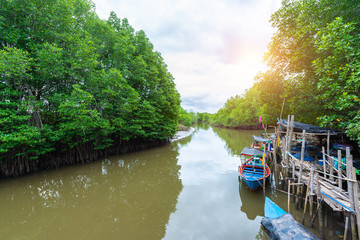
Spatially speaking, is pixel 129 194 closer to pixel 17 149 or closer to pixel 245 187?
pixel 245 187

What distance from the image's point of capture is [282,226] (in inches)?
164

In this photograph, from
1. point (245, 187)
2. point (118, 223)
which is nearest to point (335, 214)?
point (245, 187)

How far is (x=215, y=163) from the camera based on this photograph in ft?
41.2

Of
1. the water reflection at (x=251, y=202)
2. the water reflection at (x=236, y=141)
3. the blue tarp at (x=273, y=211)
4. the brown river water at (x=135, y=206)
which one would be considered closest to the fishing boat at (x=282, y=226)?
the blue tarp at (x=273, y=211)

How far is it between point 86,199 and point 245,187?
896 centimetres

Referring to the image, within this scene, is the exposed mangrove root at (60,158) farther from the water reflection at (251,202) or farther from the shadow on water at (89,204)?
the water reflection at (251,202)

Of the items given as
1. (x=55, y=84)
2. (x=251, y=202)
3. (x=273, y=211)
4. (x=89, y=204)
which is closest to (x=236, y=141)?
(x=251, y=202)

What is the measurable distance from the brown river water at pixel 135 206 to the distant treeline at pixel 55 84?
268 cm

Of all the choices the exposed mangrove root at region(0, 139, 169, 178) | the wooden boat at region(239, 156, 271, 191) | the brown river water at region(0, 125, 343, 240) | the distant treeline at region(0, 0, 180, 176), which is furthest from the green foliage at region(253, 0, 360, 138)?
the exposed mangrove root at region(0, 139, 169, 178)

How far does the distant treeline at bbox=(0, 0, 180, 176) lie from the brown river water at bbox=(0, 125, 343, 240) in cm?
268

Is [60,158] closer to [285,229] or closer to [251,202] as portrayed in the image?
[251,202]

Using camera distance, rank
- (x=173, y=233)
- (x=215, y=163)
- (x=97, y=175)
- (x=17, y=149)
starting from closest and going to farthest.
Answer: (x=173, y=233), (x=17, y=149), (x=97, y=175), (x=215, y=163)

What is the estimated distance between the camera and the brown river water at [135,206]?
15.9 ft

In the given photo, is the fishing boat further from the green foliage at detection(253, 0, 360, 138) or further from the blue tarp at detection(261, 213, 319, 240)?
the green foliage at detection(253, 0, 360, 138)
